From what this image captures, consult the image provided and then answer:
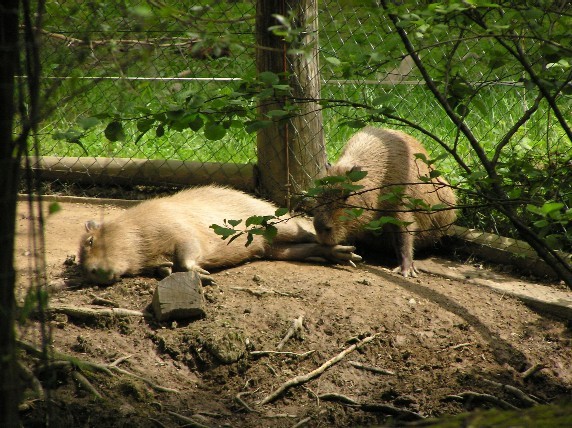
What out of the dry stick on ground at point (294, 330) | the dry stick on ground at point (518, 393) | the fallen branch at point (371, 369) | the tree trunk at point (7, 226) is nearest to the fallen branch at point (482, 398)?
the dry stick on ground at point (518, 393)

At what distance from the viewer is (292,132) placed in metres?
6.20

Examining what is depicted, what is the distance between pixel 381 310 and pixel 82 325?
70.7 inches

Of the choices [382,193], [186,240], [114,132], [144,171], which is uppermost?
[114,132]

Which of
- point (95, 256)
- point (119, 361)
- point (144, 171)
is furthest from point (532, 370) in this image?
point (144, 171)

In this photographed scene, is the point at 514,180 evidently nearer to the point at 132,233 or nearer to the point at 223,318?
the point at 223,318

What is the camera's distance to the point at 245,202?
6.00 meters

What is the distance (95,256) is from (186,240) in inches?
25.8

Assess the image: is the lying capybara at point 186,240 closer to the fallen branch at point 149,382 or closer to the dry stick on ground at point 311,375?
the fallen branch at point 149,382

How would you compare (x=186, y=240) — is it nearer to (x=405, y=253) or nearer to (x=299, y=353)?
(x=299, y=353)

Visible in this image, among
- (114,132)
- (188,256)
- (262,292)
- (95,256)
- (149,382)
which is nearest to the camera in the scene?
(114,132)

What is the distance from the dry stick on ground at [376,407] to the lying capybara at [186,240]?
148cm

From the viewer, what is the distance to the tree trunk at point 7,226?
7.04 feet

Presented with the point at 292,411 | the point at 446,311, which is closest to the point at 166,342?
the point at 292,411

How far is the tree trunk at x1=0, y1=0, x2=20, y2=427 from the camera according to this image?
2.14m
